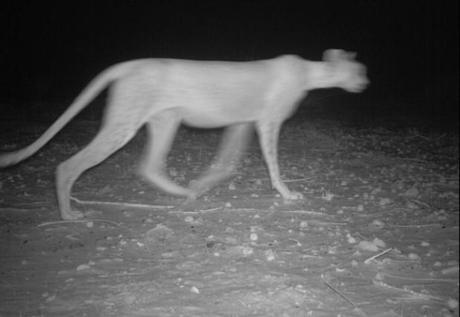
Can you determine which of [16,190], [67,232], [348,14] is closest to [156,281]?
[67,232]

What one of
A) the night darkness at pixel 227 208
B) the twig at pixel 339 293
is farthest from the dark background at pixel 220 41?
the twig at pixel 339 293

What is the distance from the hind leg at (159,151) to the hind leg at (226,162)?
11.0 inches

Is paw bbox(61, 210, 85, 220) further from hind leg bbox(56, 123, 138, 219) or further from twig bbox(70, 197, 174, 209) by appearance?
twig bbox(70, 197, 174, 209)

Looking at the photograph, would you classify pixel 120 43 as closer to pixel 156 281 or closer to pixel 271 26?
pixel 271 26

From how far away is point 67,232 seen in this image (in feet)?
13.6

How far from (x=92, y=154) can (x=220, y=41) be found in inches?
806

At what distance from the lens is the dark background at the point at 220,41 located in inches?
604

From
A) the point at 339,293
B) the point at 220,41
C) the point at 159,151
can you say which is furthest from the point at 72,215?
the point at 220,41

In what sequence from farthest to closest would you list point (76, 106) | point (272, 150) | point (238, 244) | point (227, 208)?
1. point (272, 150)
2. point (227, 208)
3. point (76, 106)
4. point (238, 244)

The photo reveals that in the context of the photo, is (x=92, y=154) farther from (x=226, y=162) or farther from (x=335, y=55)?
(x=335, y=55)

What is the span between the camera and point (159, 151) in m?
5.29

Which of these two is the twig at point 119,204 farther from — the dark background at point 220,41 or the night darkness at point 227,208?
the dark background at point 220,41

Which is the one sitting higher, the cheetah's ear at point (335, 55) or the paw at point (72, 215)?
the cheetah's ear at point (335, 55)

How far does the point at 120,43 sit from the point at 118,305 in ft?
66.5
